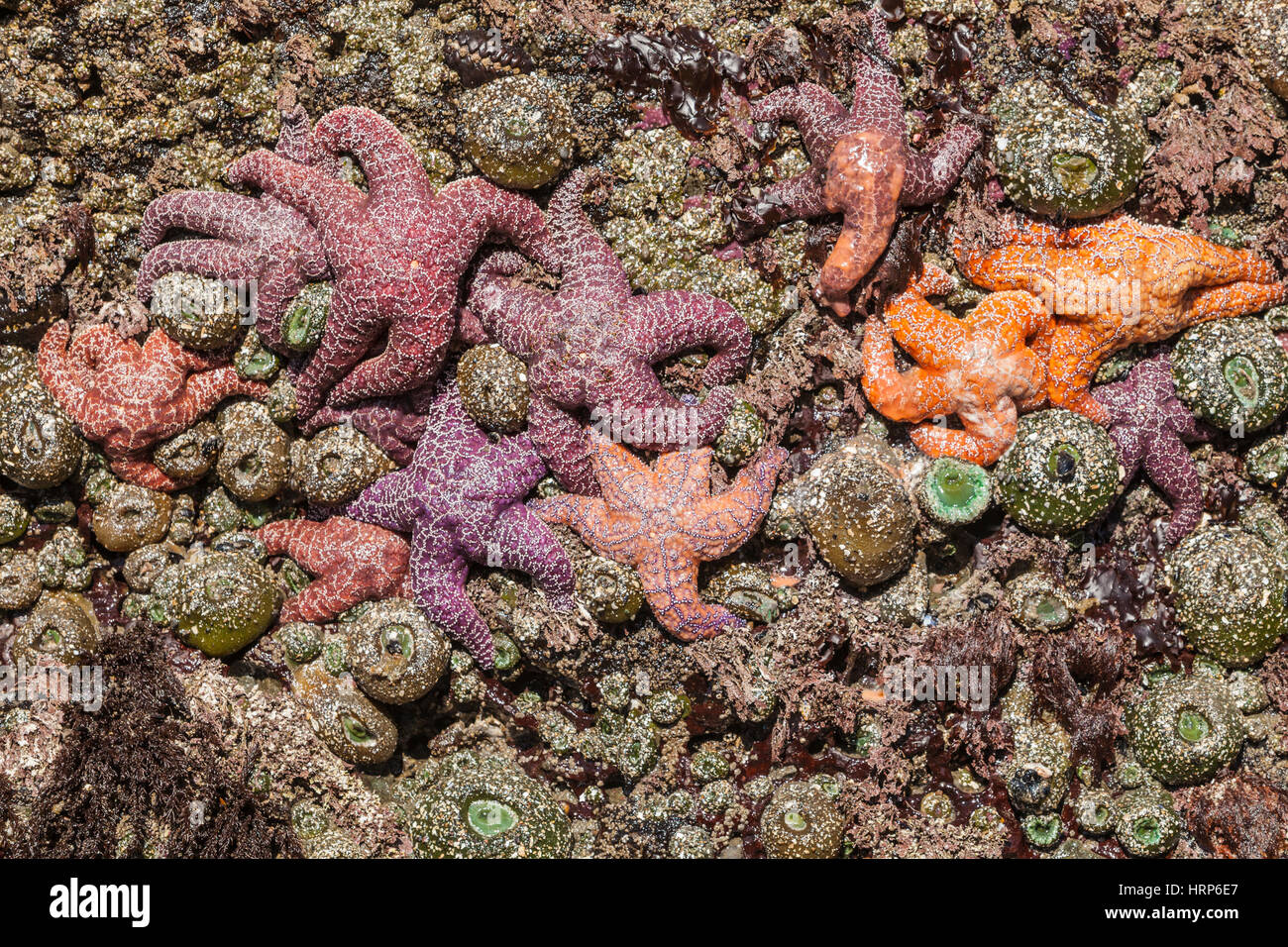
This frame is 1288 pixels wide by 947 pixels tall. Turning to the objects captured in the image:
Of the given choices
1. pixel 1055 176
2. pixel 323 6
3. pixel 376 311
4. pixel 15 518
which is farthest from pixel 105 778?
pixel 1055 176

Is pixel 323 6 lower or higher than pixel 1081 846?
higher

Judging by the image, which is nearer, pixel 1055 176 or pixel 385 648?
pixel 1055 176

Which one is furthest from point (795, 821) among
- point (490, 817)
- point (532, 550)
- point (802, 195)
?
point (802, 195)

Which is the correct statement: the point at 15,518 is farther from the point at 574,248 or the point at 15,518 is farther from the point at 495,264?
the point at 574,248


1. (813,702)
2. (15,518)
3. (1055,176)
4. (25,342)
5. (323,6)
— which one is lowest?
(813,702)

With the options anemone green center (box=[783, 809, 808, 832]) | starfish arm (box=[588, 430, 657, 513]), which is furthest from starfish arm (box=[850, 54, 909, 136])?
anemone green center (box=[783, 809, 808, 832])


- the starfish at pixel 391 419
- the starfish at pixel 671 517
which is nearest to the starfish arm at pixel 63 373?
the starfish at pixel 391 419
